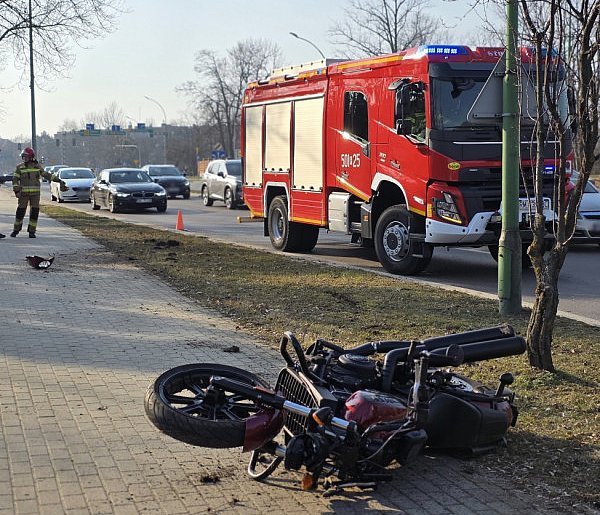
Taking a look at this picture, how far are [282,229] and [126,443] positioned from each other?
12885 mm

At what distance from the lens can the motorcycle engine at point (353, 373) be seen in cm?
504

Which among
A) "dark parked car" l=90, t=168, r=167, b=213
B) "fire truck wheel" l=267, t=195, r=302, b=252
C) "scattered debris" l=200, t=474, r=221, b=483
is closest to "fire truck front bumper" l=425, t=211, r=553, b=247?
"fire truck wheel" l=267, t=195, r=302, b=252

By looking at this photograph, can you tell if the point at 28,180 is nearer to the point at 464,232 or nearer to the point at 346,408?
the point at 464,232

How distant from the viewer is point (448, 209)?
13.1 meters

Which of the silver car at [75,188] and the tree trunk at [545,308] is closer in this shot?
the tree trunk at [545,308]

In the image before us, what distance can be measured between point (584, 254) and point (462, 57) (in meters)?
5.89

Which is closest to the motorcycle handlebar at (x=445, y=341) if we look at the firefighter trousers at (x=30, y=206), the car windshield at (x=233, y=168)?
the firefighter trousers at (x=30, y=206)

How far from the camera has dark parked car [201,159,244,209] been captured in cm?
3425

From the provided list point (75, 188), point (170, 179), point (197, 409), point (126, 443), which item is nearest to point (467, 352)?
point (197, 409)

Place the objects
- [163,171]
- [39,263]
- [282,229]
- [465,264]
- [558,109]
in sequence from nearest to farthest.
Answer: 1. [558,109]
2. [39,263]
3. [465,264]
4. [282,229]
5. [163,171]

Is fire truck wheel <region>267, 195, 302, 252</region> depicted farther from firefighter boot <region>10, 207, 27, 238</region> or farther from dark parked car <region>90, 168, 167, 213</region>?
dark parked car <region>90, 168, 167, 213</region>

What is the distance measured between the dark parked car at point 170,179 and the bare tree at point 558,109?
36833 mm

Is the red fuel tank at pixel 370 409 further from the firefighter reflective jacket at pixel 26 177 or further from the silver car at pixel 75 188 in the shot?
the silver car at pixel 75 188

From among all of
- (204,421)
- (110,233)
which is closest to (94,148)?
(110,233)
